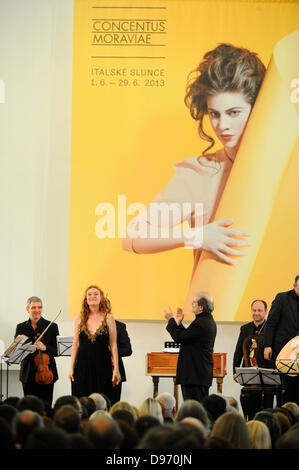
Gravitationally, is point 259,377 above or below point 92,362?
below

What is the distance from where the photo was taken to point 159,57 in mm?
9875

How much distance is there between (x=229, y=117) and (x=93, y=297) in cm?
391

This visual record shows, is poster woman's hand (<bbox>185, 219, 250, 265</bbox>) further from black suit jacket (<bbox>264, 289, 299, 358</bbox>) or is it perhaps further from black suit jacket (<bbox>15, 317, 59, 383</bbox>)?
black suit jacket (<bbox>15, 317, 59, 383</bbox>)

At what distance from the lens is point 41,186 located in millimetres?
9867

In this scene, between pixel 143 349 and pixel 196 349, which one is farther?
pixel 143 349

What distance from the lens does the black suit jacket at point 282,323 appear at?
23.8 ft

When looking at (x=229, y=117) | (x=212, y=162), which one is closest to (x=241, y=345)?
(x=212, y=162)

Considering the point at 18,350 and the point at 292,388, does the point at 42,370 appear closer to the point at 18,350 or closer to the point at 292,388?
the point at 18,350

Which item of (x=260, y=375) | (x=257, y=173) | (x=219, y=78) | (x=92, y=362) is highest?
(x=219, y=78)

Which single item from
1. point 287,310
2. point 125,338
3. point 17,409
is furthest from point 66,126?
→ point 17,409

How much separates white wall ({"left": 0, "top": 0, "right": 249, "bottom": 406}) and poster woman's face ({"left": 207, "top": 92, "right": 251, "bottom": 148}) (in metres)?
1.91

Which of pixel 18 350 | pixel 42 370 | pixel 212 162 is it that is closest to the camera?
pixel 18 350

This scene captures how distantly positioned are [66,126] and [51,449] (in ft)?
23.7

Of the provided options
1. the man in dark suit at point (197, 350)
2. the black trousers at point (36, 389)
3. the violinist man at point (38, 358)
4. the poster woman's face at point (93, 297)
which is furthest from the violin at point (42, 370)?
the man in dark suit at point (197, 350)
